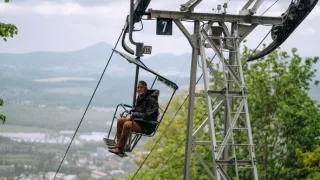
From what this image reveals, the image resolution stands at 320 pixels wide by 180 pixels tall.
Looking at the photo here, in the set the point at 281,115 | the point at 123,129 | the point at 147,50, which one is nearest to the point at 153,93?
the point at 123,129

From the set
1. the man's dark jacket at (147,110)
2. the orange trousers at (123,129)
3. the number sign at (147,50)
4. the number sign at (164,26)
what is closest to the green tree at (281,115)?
the orange trousers at (123,129)

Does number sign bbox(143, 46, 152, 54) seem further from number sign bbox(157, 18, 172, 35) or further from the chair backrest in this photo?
the chair backrest

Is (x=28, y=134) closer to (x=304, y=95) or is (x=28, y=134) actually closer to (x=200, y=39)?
(x=304, y=95)

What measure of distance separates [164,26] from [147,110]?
5.77ft

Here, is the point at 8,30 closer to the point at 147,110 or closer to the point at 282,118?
the point at 147,110

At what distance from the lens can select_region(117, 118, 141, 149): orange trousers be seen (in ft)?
53.3

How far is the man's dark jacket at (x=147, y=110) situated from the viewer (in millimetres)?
16094

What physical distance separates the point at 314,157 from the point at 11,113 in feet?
581

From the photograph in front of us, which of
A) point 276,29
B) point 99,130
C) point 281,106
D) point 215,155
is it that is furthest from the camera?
point 99,130

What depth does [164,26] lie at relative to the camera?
49.9ft

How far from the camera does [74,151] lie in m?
169

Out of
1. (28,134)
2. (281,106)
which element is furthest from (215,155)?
(28,134)

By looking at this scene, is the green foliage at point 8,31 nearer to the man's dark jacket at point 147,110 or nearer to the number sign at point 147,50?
the number sign at point 147,50

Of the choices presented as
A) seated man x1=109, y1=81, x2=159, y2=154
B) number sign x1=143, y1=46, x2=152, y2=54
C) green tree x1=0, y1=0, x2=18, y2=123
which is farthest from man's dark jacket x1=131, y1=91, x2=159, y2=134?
green tree x1=0, y1=0, x2=18, y2=123
